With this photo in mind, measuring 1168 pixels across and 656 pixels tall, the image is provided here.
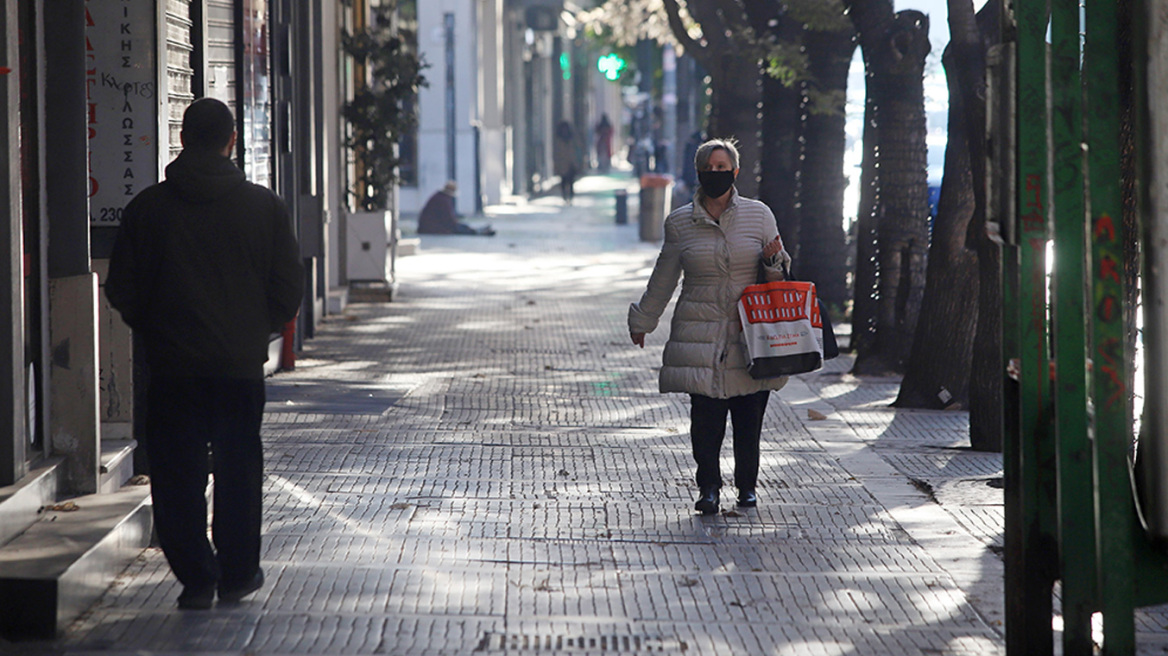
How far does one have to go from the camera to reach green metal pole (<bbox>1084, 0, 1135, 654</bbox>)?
13.6ft

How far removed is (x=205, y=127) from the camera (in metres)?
4.98

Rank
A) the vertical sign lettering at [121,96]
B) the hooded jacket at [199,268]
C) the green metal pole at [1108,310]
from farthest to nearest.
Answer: the vertical sign lettering at [121,96] < the hooded jacket at [199,268] < the green metal pole at [1108,310]

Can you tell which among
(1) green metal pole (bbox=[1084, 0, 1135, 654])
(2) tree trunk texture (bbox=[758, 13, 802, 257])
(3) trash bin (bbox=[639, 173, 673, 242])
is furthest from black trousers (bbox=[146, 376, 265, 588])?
(3) trash bin (bbox=[639, 173, 673, 242])

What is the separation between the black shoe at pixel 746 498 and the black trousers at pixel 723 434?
0.07 ft

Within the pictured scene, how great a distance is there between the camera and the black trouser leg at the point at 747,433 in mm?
6823

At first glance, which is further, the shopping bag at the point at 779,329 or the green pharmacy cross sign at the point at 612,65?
the green pharmacy cross sign at the point at 612,65

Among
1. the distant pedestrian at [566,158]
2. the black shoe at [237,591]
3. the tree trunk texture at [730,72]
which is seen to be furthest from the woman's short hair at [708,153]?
the distant pedestrian at [566,158]

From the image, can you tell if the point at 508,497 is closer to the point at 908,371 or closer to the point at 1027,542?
the point at 1027,542

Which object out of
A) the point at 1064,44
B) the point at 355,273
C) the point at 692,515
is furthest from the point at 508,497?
the point at 355,273

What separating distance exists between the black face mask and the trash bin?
18656 millimetres

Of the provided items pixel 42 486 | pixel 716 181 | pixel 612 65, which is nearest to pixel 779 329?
pixel 716 181

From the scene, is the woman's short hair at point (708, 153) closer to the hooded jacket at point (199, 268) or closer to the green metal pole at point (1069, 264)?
the hooded jacket at point (199, 268)

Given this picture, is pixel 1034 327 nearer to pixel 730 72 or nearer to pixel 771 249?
pixel 771 249

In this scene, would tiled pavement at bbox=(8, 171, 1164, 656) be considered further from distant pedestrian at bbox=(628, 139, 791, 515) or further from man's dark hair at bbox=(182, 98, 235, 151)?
man's dark hair at bbox=(182, 98, 235, 151)
